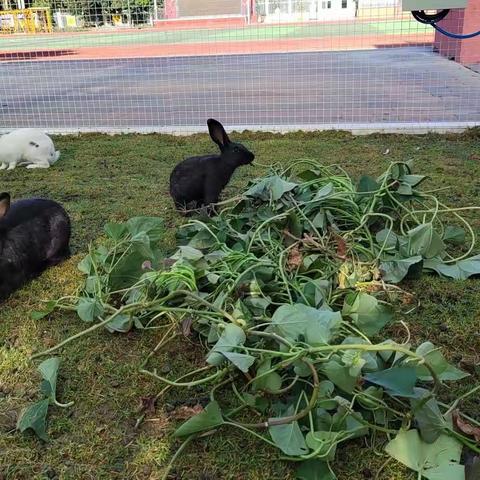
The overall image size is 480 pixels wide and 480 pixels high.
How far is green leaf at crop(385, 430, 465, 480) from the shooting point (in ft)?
4.66

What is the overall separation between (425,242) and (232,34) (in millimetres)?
4797

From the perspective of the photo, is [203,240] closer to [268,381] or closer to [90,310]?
[90,310]

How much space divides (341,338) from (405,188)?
1.06 m

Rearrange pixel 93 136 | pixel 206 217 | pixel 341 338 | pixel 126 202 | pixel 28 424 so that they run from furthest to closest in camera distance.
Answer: pixel 93 136 → pixel 126 202 → pixel 206 217 → pixel 341 338 → pixel 28 424

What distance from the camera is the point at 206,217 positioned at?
2.54 m

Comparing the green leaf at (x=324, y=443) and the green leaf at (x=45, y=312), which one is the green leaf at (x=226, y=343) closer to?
the green leaf at (x=324, y=443)

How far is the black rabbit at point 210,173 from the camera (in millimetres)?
3146

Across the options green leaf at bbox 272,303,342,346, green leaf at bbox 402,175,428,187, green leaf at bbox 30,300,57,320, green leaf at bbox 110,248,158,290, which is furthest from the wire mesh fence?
green leaf at bbox 272,303,342,346

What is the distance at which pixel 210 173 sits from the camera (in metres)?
3.15

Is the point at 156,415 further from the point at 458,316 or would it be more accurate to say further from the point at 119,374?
the point at 458,316

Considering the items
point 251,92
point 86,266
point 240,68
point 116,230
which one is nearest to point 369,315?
point 116,230

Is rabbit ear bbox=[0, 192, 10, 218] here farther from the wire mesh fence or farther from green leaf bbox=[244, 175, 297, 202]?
the wire mesh fence

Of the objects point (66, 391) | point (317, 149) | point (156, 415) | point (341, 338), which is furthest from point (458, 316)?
point (317, 149)

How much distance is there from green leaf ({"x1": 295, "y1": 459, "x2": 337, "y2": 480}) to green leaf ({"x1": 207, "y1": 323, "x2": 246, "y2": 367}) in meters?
0.36
